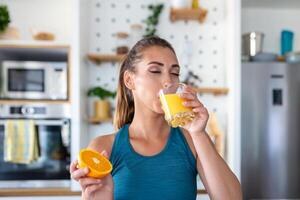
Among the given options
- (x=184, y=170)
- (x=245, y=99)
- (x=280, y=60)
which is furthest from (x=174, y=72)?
(x=280, y=60)

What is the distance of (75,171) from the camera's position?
66 centimetres

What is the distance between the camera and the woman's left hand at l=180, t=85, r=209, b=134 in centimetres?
77

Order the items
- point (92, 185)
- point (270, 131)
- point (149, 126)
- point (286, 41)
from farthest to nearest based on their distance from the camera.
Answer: point (286, 41), point (270, 131), point (149, 126), point (92, 185)

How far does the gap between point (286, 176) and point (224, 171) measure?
66.6 inches

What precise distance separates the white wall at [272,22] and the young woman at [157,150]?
2178mm

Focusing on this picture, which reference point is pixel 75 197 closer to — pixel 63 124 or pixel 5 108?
pixel 63 124

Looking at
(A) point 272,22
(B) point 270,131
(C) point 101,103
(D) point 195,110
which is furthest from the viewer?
(A) point 272,22

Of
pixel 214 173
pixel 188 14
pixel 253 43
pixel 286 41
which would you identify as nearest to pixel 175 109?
pixel 214 173

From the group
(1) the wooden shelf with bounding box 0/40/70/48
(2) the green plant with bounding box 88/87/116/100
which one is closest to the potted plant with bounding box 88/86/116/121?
(2) the green plant with bounding box 88/87/116/100

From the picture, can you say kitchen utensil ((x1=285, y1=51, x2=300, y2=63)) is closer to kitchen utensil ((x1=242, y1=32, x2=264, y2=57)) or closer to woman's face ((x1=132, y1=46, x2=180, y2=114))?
kitchen utensil ((x1=242, y1=32, x2=264, y2=57))

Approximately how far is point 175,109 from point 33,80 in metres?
1.56

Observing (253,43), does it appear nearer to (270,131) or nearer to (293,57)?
(293,57)

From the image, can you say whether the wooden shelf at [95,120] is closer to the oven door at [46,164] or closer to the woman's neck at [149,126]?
the oven door at [46,164]

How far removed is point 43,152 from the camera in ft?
6.50
